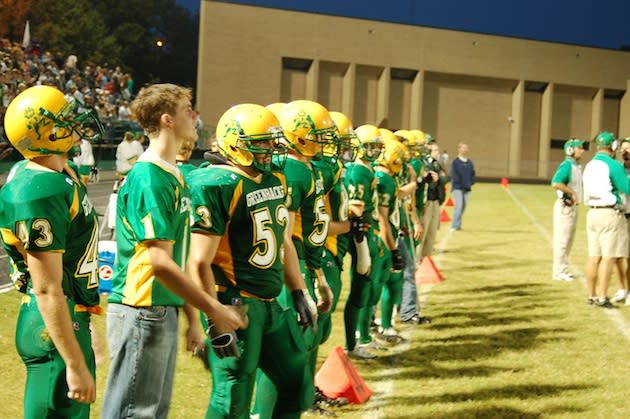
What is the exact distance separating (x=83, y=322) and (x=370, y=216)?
4.41 meters

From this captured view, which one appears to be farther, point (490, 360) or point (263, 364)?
point (490, 360)

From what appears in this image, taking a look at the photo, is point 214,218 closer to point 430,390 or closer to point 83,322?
point 83,322

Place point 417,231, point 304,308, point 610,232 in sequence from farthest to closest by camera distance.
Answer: point 610,232, point 417,231, point 304,308

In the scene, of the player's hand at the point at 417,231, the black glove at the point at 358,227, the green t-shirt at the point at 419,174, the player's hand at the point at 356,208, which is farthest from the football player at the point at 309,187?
the green t-shirt at the point at 419,174

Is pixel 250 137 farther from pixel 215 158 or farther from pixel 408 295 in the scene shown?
pixel 408 295

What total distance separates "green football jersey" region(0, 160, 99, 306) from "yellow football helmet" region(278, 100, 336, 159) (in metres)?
2.36

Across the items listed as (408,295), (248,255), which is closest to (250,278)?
(248,255)

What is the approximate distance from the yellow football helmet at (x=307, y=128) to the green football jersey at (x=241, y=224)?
4.91ft

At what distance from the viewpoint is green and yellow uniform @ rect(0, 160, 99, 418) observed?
3.33 meters

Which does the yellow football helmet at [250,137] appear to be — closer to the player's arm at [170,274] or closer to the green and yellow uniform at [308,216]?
the green and yellow uniform at [308,216]

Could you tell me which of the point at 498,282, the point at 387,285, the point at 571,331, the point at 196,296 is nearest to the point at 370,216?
the point at 387,285

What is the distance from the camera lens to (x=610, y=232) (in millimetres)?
10727

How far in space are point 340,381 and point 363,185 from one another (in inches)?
76.9

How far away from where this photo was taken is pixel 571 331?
31.9 ft
